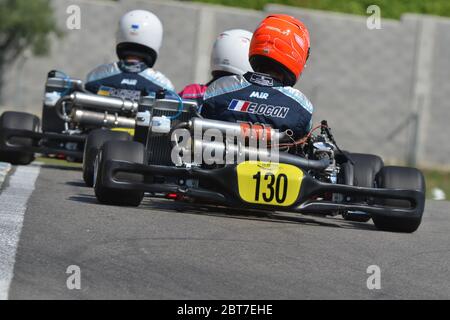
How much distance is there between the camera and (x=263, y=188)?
685 centimetres

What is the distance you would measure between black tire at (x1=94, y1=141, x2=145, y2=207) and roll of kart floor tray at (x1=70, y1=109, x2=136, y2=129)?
2911 millimetres

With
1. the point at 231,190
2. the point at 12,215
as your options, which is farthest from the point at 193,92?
the point at 12,215

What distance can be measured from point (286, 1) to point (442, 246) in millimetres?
14928

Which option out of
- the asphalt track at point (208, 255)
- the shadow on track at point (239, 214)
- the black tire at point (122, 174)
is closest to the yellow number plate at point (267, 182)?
the asphalt track at point (208, 255)

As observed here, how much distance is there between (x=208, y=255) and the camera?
5512 mm

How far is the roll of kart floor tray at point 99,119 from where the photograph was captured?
10.1 metres

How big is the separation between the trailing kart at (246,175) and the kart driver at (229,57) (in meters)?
2.08

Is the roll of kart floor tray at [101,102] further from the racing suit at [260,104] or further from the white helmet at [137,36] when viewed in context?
the racing suit at [260,104]

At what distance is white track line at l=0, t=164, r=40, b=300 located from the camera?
470 centimetres

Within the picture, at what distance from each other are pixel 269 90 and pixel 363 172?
0.86 metres

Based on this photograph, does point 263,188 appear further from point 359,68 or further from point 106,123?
point 359,68

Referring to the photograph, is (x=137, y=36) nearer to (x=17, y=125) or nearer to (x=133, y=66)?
(x=133, y=66)

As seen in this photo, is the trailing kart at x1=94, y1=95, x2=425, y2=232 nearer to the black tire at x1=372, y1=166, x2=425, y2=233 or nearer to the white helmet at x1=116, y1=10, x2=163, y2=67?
the black tire at x1=372, y1=166, x2=425, y2=233

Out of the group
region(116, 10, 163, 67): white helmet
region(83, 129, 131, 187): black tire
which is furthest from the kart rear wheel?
region(116, 10, 163, 67): white helmet
